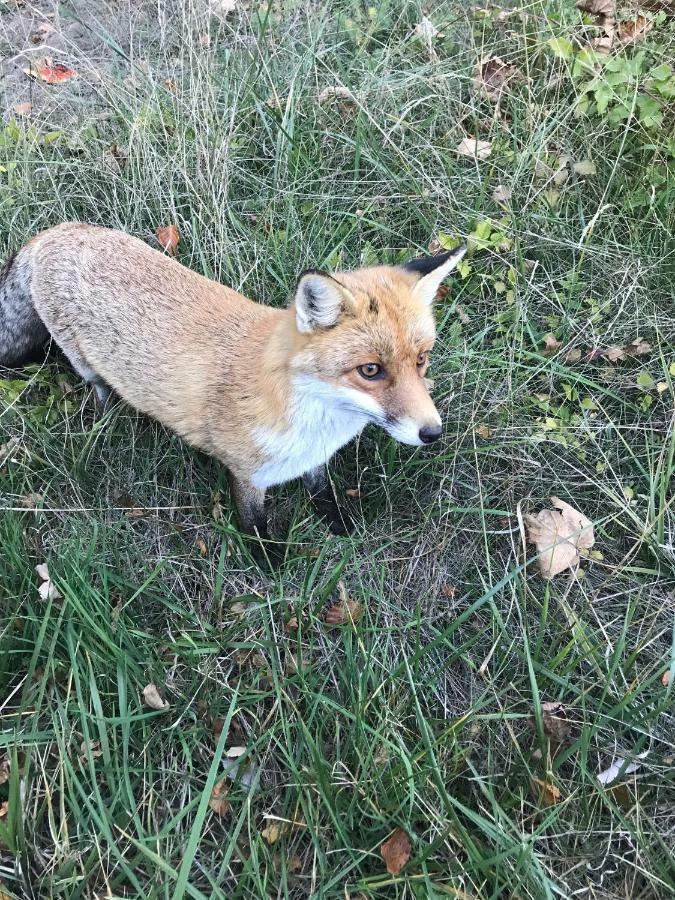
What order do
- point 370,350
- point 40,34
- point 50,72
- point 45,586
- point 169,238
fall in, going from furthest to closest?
point 40,34
point 50,72
point 169,238
point 45,586
point 370,350

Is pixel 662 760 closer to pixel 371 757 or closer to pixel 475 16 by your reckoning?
pixel 371 757

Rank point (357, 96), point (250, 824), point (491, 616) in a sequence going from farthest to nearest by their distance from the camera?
point (357, 96), point (491, 616), point (250, 824)

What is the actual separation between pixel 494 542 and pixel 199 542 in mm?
1422

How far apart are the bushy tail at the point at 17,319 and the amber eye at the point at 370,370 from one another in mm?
2098

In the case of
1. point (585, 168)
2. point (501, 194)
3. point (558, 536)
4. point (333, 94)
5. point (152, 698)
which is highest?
point (333, 94)

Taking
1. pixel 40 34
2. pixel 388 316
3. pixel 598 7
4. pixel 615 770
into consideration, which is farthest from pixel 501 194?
pixel 40 34

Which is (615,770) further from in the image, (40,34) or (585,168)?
(40,34)

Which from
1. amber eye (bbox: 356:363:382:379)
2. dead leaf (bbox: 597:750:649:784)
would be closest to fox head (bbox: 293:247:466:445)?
amber eye (bbox: 356:363:382:379)

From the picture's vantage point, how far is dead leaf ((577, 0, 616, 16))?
3.56 m

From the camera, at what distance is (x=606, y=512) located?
2873 millimetres

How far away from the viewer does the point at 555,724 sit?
7.86ft

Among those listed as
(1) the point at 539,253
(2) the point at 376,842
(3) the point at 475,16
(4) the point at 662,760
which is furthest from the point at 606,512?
(3) the point at 475,16

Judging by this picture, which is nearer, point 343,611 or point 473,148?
point 343,611

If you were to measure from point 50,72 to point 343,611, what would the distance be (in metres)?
4.32
